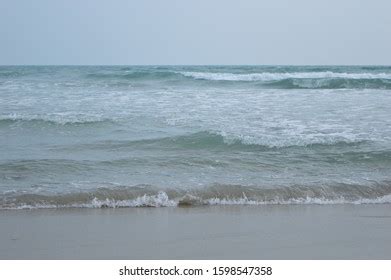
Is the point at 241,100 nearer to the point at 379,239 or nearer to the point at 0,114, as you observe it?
the point at 0,114

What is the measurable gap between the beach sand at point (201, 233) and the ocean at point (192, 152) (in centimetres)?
41

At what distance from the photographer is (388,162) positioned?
824cm

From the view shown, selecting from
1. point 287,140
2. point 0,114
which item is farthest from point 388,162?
point 0,114

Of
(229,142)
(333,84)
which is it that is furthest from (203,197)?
(333,84)

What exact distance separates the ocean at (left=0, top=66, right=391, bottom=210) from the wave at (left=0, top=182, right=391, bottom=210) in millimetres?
13

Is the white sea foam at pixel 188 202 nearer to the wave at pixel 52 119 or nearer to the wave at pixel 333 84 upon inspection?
the wave at pixel 52 119

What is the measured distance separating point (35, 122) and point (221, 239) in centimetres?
823

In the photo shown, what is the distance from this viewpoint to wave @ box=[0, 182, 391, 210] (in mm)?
6297

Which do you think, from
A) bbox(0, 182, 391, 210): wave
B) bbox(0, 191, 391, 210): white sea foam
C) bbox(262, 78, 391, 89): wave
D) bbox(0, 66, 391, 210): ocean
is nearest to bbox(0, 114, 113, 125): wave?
bbox(0, 66, 391, 210): ocean

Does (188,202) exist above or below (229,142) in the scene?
below

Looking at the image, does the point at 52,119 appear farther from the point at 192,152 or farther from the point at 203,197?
the point at 203,197

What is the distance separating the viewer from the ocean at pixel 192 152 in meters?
6.62

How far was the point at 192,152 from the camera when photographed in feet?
29.3

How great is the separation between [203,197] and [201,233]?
1.41m
